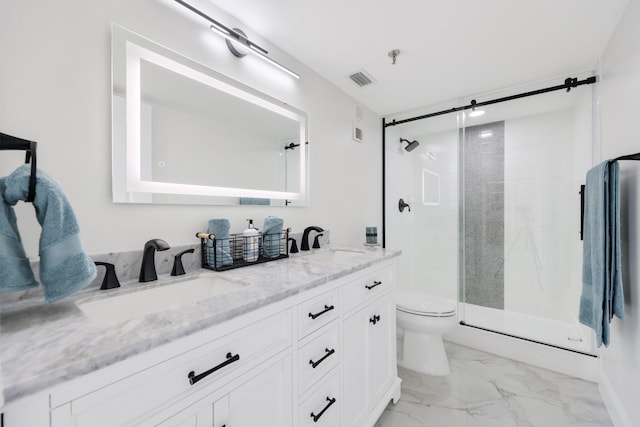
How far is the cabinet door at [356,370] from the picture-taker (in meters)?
1.32

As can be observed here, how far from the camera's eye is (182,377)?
0.67m

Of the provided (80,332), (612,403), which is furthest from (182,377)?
(612,403)

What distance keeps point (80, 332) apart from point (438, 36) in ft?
7.11

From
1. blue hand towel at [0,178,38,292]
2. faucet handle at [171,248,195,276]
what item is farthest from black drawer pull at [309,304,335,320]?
blue hand towel at [0,178,38,292]

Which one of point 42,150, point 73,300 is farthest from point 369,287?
point 42,150

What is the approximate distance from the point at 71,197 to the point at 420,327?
2222 mm

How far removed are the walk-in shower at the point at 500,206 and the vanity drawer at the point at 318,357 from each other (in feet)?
6.40

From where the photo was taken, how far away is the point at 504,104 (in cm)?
247

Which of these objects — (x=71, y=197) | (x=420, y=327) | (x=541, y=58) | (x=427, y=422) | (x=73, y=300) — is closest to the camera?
(x=73, y=300)

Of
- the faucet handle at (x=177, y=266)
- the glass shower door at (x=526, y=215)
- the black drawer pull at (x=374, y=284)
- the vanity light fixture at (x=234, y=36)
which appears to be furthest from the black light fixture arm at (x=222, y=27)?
the glass shower door at (x=526, y=215)

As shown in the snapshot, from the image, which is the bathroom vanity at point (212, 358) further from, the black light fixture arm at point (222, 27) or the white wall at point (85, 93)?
the black light fixture arm at point (222, 27)

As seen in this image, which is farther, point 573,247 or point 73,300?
point 573,247

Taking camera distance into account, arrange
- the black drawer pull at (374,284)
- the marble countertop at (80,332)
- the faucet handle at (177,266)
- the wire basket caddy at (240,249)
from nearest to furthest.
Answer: the marble countertop at (80,332)
the faucet handle at (177,266)
the wire basket caddy at (240,249)
the black drawer pull at (374,284)

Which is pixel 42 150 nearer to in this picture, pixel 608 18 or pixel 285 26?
pixel 285 26
